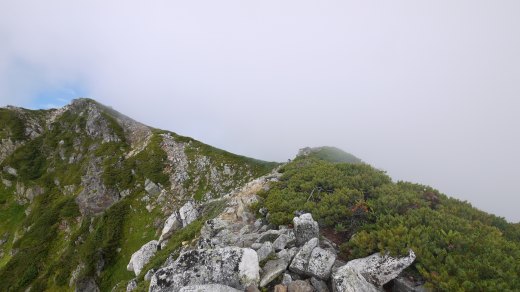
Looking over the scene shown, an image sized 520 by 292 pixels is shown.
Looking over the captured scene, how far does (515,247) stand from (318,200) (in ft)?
30.1

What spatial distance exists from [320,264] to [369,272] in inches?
72.2

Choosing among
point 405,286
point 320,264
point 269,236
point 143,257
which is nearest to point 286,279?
point 320,264

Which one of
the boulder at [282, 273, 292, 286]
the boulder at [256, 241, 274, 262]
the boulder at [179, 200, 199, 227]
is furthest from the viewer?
the boulder at [179, 200, 199, 227]

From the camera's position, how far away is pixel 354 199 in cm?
1680

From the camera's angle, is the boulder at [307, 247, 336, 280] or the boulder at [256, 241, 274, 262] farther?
the boulder at [256, 241, 274, 262]

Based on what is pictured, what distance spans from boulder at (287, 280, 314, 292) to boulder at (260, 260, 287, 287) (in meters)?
0.76

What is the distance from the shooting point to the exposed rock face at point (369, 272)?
1012cm

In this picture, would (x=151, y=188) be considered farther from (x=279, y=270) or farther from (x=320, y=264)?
(x=320, y=264)

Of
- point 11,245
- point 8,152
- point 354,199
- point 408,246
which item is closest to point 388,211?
point 354,199

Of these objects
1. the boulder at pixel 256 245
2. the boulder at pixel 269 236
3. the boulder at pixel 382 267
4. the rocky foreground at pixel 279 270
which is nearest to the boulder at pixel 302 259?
the rocky foreground at pixel 279 270

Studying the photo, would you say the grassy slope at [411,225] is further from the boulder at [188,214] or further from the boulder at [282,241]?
the boulder at [188,214]

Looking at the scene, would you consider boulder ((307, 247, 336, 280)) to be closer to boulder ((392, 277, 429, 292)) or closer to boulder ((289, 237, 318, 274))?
boulder ((289, 237, 318, 274))

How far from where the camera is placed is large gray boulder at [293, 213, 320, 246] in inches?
540

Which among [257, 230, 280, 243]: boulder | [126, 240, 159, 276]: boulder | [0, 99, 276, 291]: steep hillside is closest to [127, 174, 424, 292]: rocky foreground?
[257, 230, 280, 243]: boulder
